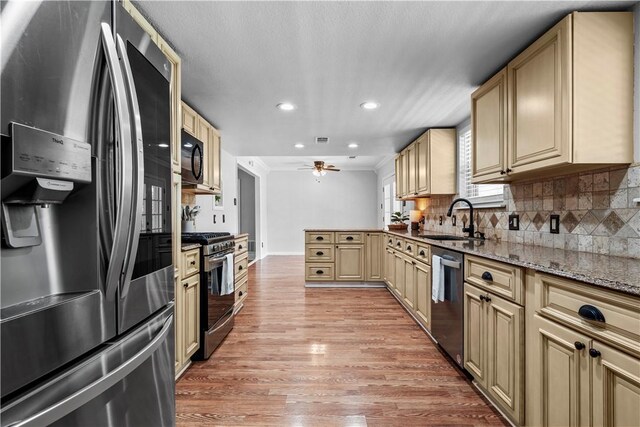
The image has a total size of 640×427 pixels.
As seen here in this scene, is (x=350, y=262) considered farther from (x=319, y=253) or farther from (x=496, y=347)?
(x=496, y=347)

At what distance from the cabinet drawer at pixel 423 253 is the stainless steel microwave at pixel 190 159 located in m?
2.20

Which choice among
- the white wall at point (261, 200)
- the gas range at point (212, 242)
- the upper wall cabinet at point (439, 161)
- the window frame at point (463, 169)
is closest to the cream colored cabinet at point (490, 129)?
the window frame at point (463, 169)

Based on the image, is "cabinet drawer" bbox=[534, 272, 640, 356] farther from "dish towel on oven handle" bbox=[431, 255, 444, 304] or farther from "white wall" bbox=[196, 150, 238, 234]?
"white wall" bbox=[196, 150, 238, 234]

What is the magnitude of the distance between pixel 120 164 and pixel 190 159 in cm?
198

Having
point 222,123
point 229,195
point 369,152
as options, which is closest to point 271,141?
point 222,123

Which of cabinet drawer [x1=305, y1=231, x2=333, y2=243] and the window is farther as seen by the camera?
cabinet drawer [x1=305, y1=231, x2=333, y2=243]

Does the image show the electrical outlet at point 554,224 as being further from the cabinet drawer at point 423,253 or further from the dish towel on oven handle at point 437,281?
the cabinet drawer at point 423,253

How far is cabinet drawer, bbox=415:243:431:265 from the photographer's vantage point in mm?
2850

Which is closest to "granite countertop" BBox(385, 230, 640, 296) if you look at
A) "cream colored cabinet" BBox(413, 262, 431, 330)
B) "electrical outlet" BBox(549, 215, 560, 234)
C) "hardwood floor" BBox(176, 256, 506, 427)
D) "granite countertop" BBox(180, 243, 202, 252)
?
"electrical outlet" BBox(549, 215, 560, 234)

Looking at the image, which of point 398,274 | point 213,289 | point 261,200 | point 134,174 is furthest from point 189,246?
point 261,200

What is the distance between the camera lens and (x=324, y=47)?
1.98m

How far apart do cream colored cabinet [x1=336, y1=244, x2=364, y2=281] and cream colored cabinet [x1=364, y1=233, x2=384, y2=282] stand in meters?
0.08

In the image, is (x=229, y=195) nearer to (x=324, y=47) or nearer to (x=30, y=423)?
(x=324, y=47)

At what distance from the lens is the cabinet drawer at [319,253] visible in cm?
499
